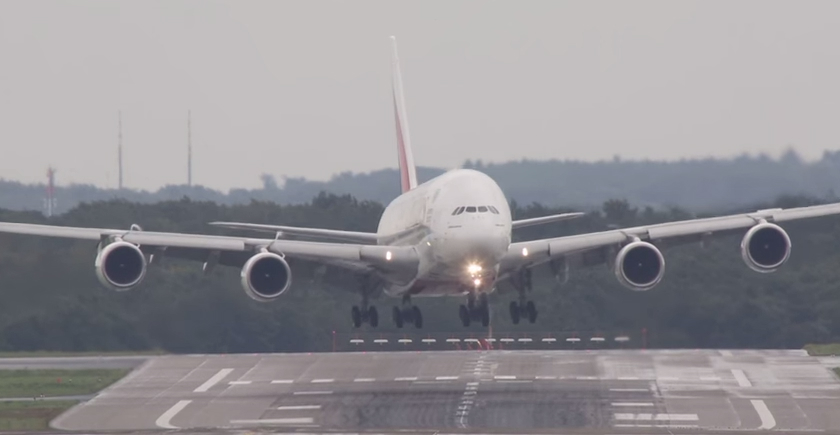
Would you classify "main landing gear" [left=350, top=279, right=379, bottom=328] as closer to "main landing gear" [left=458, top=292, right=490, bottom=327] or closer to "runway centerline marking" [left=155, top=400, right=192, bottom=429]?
"main landing gear" [left=458, top=292, right=490, bottom=327]

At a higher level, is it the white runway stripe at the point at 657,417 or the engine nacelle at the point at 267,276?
the engine nacelle at the point at 267,276

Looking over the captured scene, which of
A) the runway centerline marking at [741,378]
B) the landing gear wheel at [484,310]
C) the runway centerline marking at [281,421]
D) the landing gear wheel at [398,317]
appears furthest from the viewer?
the runway centerline marking at [741,378]

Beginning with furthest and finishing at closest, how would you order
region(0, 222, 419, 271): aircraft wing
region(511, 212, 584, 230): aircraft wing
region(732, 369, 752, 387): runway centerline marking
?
1. region(732, 369, 752, 387): runway centerline marking
2. region(0, 222, 419, 271): aircraft wing
3. region(511, 212, 584, 230): aircraft wing

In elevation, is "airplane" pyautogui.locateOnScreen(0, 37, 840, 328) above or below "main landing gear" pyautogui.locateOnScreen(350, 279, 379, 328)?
above

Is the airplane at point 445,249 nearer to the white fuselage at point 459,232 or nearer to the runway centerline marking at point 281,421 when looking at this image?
the white fuselage at point 459,232

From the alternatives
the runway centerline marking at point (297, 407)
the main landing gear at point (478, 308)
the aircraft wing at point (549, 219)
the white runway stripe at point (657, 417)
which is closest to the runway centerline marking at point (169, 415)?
the runway centerline marking at point (297, 407)

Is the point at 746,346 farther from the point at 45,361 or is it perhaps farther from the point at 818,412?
the point at 45,361

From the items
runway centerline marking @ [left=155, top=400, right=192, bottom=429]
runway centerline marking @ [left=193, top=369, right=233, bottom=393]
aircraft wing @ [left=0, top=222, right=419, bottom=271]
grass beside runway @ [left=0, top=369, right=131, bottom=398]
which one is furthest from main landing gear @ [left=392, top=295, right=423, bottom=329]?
grass beside runway @ [left=0, top=369, right=131, bottom=398]

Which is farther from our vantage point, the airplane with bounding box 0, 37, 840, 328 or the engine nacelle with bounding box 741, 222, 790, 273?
the engine nacelle with bounding box 741, 222, 790, 273

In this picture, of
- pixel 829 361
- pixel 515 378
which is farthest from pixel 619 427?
pixel 829 361
